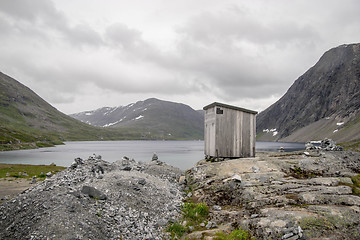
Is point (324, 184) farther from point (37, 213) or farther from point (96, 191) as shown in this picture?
point (37, 213)

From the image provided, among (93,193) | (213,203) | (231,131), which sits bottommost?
(213,203)

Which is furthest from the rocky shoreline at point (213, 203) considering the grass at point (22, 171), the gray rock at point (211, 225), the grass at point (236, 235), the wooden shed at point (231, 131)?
the grass at point (22, 171)

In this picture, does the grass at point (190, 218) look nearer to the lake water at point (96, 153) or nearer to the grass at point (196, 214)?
the grass at point (196, 214)

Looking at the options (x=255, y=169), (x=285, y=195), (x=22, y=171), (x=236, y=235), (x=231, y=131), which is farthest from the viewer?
(x=22, y=171)

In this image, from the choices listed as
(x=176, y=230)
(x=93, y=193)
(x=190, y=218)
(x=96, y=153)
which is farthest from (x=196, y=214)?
(x=96, y=153)

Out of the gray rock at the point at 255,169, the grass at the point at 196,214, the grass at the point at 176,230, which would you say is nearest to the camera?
the grass at the point at 176,230

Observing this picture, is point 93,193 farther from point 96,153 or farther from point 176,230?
point 96,153

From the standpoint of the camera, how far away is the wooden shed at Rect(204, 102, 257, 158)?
69.4 feet

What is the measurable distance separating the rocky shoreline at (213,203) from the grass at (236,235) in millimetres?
227

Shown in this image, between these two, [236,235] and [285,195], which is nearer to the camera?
[236,235]

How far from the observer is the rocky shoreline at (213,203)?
9.34 meters

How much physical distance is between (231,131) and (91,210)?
45.1 ft

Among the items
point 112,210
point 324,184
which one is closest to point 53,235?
point 112,210

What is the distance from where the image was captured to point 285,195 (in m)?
12.3
